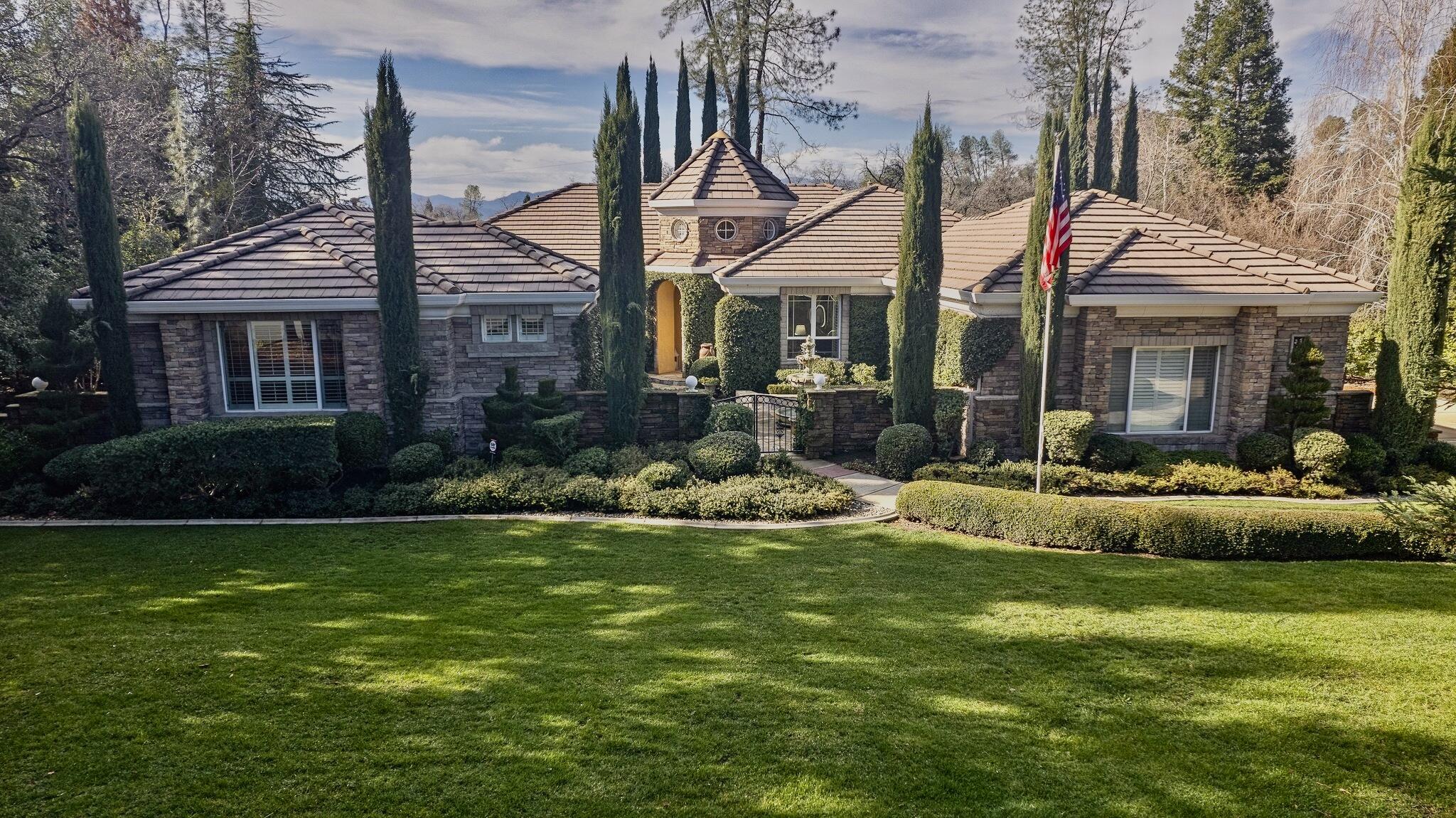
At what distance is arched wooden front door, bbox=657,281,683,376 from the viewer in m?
25.8

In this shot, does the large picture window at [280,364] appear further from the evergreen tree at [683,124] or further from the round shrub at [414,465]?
the evergreen tree at [683,124]

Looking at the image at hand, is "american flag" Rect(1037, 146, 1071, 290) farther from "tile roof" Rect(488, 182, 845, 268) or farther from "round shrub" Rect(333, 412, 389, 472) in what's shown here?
"round shrub" Rect(333, 412, 389, 472)

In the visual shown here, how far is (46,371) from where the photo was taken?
Answer: 48.0 feet

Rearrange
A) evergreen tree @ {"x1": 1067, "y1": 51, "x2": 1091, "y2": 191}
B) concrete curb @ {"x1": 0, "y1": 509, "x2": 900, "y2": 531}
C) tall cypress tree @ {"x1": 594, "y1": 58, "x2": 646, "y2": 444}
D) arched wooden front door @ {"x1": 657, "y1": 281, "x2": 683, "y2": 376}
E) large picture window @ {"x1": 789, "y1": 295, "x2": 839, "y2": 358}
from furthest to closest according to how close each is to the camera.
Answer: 1. arched wooden front door @ {"x1": 657, "y1": 281, "x2": 683, "y2": 376}
2. large picture window @ {"x1": 789, "y1": 295, "x2": 839, "y2": 358}
3. evergreen tree @ {"x1": 1067, "y1": 51, "x2": 1091, "y2": 191}
4. tall cypress tree @ {"x1": 594, "y1": 58, "x2": 646, "y2": 444}
5. concrete curb @ {"x1": 0, "y1": 509, "x2": 900, "y2": 531}

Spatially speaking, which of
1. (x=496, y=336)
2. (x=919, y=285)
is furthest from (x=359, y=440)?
(x=919, y=285)

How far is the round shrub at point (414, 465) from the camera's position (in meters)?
14.4

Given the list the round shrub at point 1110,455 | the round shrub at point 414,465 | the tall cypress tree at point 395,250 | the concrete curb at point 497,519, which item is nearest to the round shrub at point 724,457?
the concrete curb at point 497,519

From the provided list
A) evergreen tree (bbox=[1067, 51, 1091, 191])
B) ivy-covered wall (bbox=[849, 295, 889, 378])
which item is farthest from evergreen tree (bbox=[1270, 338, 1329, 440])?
ivy-covered wall (bbox=[849, 295, 889, 378])

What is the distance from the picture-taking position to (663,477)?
46.7 ft

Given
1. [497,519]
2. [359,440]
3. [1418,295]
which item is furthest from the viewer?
[1418,295]

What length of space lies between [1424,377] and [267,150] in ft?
123

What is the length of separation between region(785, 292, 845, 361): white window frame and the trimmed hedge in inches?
440

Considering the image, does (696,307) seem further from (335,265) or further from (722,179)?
(335,265)

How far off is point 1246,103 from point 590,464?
36248 mm
